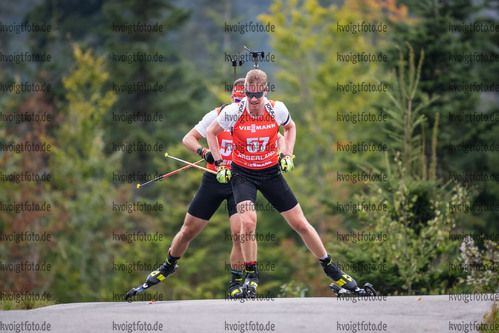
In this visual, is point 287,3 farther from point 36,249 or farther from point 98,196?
point 36,249

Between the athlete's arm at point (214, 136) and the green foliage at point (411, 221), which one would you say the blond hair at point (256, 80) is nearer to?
the athlete's arm at point (214, 136)

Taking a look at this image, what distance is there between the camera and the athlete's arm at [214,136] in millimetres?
8531

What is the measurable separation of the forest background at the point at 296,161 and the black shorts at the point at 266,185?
2.28 metres

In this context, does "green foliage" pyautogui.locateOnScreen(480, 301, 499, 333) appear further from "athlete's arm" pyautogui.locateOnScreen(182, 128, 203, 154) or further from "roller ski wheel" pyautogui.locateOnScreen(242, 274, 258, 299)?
"athlete's arm" pyautogui.locateOnScreen(182, 128, 203, 154)

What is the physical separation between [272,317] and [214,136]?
2.47m

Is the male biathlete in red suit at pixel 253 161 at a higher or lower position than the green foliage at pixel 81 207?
lower

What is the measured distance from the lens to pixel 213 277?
29484 mm

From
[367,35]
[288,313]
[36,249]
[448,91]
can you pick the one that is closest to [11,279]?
[36,249]

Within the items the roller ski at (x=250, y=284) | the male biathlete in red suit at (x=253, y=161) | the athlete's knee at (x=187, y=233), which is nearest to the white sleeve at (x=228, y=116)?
the male biathlete in red suit at (x=253, y=161)

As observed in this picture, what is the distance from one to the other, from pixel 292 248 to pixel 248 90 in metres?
25.2

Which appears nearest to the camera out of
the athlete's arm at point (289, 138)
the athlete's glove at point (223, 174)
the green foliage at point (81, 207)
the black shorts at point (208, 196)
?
the athlete's glove at point (223, 174)

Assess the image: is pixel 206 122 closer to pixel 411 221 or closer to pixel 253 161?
pixel 253 161

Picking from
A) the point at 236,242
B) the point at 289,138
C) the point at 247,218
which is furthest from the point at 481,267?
the point at 247,218

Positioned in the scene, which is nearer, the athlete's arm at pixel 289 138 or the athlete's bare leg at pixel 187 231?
the athlete's arm at pixel 289 138
